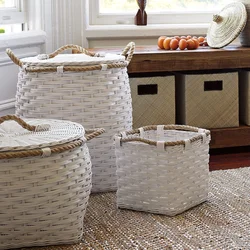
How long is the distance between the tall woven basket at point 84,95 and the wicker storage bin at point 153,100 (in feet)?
2.01

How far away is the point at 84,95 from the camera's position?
97.3 inches

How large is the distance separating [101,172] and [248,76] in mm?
1219

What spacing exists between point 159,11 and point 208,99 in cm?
91

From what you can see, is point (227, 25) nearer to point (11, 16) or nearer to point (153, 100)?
point (153, 100)

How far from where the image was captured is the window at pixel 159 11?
12.5 feet

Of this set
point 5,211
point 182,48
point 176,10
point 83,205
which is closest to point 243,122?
point 182,48

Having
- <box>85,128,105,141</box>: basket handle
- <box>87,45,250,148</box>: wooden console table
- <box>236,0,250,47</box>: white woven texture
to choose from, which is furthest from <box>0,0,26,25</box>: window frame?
<box>85,128,105,141</box>: basket handle

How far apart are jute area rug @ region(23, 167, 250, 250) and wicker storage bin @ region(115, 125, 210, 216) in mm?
45

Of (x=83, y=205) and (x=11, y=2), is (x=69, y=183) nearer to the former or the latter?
(x=83, y=205)

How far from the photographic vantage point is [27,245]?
6.42 ft

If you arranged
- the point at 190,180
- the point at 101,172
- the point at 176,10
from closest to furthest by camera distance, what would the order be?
1. the point at 190,180
2. the point at 101,172
3. the point at 176,10

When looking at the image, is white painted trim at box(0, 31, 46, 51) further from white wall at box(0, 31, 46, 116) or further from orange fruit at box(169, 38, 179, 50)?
orange fruit at box(169, 38, 179, 50)

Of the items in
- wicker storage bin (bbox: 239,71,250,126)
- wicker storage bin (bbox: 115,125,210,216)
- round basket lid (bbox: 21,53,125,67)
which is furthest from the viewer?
wicker storage bin (bbox: 239,71,250,126)

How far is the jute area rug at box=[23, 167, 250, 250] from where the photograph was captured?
201 centimetres
